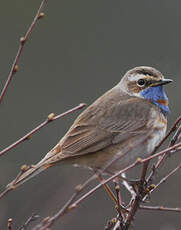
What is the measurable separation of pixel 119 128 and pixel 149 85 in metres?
0.68

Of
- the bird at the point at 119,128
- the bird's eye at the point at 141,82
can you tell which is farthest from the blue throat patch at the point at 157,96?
the bird's eye at the point at 141,82

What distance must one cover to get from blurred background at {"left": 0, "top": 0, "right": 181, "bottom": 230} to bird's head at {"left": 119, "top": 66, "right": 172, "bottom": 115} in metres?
1.64

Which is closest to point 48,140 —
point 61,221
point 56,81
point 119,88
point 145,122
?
point 56,81

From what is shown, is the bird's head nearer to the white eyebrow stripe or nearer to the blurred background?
the white eyebrow stripe

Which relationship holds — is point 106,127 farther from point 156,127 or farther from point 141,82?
point 141,82

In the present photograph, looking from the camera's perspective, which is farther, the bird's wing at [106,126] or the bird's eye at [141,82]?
the bird's eye at [141,82]

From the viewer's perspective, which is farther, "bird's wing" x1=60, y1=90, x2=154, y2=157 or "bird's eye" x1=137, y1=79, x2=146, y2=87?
"bird's eye" x1=137, y1=79, x2=146, y2=87

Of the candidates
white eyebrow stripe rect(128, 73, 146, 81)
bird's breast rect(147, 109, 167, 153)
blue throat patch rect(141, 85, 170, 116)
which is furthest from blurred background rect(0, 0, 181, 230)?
bird's breast rect(147, 109, 167, 153)

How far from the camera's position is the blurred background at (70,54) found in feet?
32.7

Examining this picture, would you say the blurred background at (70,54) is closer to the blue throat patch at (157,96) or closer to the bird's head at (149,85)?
the bird's head at (149,85)

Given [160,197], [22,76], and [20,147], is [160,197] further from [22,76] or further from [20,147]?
[22,76]

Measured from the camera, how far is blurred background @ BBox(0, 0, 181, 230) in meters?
9.98

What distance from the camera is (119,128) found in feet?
19.1

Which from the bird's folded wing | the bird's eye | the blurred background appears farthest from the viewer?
the blurred background
